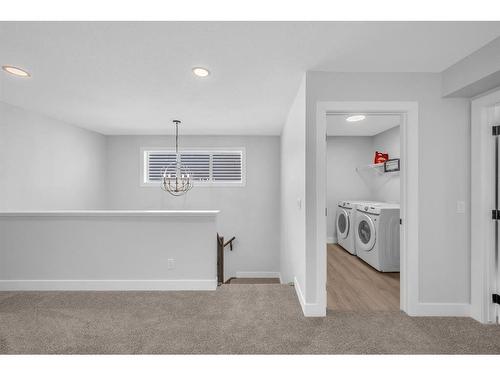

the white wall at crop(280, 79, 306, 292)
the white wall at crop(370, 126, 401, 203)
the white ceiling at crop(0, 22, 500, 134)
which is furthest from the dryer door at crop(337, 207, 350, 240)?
the white ceiling at crop(0, 22, 500, 134)

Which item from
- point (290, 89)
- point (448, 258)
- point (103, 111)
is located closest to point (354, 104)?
point (290, 89)

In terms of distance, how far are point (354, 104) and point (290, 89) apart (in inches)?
26.6

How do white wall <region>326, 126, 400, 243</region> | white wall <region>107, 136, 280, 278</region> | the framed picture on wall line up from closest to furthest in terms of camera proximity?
the framed picture on wall
white wall <region>107, 136, 280, 278</region>
white wall <region>326, 126, 400, 243</region>

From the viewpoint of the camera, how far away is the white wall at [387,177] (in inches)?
170

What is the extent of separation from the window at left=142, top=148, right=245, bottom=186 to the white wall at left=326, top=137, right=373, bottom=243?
6.61 feet

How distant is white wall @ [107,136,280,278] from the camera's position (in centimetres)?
485

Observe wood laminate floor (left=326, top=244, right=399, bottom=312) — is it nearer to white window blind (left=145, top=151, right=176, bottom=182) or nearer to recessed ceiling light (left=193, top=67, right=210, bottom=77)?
recessed ceiling light (left=193, top=67, right=210, bottom=77)

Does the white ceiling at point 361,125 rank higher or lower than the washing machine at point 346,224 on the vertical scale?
higher

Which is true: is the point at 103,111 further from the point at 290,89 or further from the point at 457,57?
the point at 457,57

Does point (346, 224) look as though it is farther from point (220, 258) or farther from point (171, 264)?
point (171, 264)

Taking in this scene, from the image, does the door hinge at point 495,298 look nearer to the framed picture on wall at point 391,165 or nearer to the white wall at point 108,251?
the framed picture on wall at point 391,165

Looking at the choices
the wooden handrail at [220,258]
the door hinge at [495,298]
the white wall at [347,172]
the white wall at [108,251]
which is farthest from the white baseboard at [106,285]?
the white wall at [347,172]

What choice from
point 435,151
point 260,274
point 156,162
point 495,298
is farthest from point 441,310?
point 156,162

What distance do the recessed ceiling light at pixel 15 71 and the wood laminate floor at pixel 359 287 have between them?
354cm
